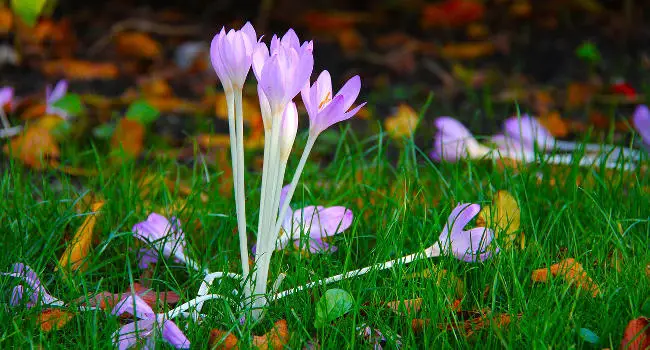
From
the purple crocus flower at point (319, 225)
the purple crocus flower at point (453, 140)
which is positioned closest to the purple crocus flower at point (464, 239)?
the purple crocus flower at point (319, 225)

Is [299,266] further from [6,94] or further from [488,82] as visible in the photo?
[488,82]

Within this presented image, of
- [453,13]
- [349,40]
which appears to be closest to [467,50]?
[453,13]

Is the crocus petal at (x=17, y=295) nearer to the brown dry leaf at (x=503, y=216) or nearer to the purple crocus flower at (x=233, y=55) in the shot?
the purple crocus flower at (x=233, y=55)

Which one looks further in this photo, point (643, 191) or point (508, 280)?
point (643, 191)

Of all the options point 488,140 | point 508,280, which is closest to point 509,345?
point 508,280

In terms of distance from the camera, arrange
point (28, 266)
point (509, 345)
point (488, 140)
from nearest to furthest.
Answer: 1. point (509, 345)
2. point (28, 266)
3. point (488, 140)
